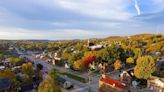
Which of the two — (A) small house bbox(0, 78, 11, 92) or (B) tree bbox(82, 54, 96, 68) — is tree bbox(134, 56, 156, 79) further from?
(A) small house bbox(0, 78, 11, 92)

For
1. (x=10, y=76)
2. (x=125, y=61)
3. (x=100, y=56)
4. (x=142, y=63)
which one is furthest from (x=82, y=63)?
(x=10, y=76)

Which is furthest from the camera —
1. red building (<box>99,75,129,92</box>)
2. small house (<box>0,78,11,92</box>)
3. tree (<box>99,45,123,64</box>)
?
tree (<box>99,45,123,64</box>)

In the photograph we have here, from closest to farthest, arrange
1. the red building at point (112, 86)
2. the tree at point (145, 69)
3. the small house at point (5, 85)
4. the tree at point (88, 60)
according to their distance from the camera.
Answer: the red building at point (112, 86)
the small house at point (5, 85)
the tree at point (145, 69)
the tree at point (88, 60)

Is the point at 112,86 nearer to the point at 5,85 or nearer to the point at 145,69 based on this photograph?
the point at 145,69

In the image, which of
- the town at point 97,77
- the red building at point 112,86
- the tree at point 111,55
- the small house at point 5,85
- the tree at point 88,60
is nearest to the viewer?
the red building at point 112,86

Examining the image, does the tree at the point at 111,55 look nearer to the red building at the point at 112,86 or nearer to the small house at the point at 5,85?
the red building at the point at 112,86

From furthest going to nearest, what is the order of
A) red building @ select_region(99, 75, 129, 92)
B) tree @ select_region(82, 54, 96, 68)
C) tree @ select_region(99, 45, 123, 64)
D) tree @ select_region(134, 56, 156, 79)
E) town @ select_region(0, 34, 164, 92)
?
1. tree @ select_region(99, 45, 123, 64)
2. tree @ select_region(82, 54, 96, 68)
3. tree @ select_region(134, 56, 156, 79)
4. town @ select_region(0, 34, 164, 92)
5. red building @ select_region(99, 75, 129, 92)

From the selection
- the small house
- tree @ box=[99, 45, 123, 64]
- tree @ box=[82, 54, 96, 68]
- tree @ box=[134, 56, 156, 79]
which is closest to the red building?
tree @ box=[134, 56, 156, 79]

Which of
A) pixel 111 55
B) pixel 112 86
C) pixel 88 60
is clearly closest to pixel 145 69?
pixel 112 86

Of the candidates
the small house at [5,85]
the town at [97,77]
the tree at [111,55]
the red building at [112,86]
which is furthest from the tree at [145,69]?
the small house at [5,85]

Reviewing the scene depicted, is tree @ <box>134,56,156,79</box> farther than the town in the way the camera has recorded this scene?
Yes

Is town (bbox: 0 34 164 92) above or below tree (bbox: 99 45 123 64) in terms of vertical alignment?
below

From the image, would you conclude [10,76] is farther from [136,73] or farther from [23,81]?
[136,73]
